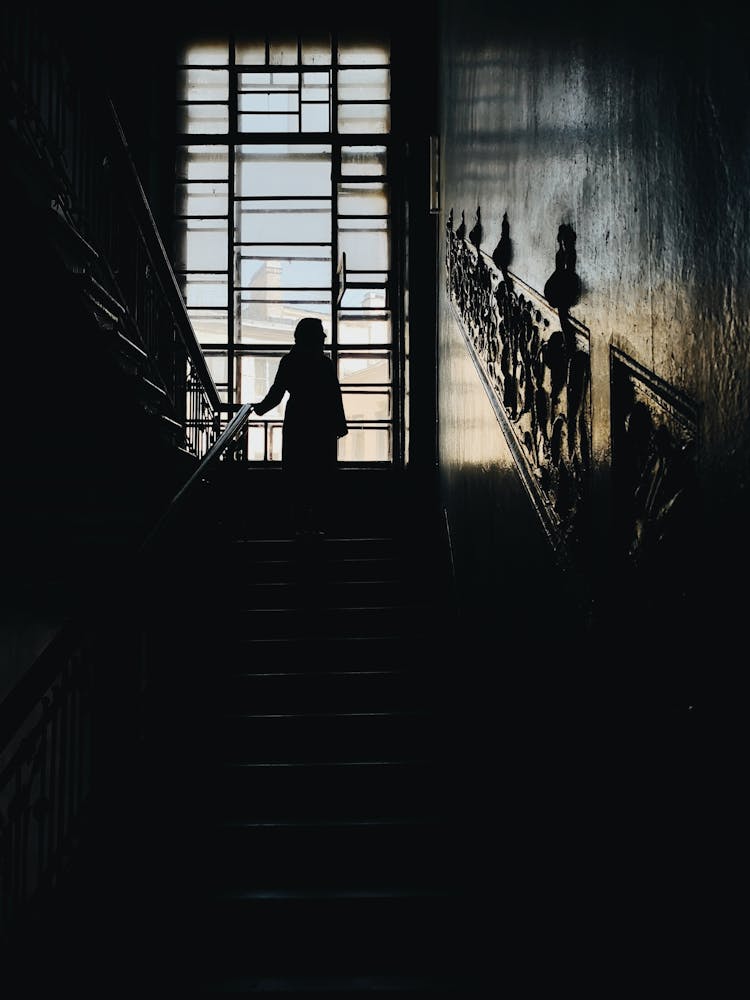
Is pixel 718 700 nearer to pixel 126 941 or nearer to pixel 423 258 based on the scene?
pixel 126 941

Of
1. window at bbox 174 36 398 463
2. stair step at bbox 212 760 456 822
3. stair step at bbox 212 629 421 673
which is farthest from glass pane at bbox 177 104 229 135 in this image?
stair step at bbox 212 760 456 822

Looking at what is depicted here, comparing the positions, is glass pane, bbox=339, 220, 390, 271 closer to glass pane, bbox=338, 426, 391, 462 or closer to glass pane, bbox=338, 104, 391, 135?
glass pane, bbox=338, 104, 391, 135

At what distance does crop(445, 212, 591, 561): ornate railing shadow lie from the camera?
1984 millimetres

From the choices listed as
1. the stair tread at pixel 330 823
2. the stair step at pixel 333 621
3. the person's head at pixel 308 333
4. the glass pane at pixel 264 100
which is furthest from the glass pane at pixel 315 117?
the stair tread at pixel 330 823

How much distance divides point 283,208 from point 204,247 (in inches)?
32.3

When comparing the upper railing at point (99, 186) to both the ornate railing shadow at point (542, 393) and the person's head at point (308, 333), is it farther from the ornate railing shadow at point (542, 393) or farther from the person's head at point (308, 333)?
the ornate railing shadow at point (542, 393)

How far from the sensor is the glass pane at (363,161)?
8828 mm

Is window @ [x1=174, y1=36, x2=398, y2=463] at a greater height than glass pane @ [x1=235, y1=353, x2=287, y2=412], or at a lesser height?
greater

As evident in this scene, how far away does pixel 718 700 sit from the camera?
123 cm

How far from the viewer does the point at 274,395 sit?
239 inches

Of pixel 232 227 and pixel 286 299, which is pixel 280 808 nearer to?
pixel 286 299

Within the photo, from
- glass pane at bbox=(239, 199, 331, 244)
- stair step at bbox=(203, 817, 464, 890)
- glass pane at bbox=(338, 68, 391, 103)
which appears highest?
glass pane at bbox=(338, 68, 391, 103)

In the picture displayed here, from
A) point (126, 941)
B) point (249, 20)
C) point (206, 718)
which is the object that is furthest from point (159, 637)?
point (249, 20)

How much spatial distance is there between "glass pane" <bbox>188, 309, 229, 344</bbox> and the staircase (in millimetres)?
3757
